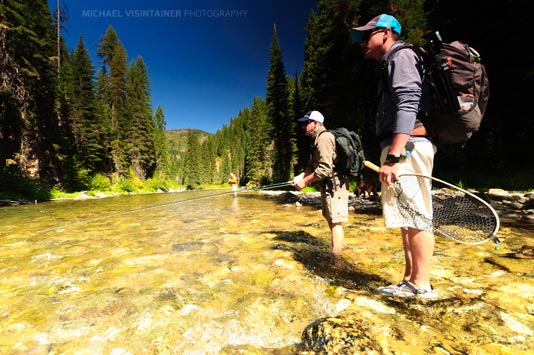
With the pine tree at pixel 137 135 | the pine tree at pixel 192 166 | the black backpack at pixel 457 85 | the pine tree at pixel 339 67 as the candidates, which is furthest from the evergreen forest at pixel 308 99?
the pine tree at pixel 192 166

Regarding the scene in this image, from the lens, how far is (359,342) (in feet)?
6.68

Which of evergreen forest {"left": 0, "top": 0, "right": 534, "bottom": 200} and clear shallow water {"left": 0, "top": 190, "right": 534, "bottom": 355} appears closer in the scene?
clear shallow water {"left": 0, "top": 190, "right": 534, "bottom": 355}

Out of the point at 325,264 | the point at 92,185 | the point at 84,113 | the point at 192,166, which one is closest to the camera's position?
the point at 325,264

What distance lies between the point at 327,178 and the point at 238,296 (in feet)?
7.75

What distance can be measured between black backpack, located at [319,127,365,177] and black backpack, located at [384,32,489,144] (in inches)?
67.9

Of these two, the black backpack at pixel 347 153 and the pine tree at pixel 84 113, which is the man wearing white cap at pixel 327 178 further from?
the pine tree at pixel 84 113

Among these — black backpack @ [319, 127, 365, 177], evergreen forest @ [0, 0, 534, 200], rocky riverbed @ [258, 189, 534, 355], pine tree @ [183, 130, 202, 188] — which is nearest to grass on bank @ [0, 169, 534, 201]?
evergreen forest @ [0, 0, 534, 200]

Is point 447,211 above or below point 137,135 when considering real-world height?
below

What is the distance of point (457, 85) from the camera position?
2359mm

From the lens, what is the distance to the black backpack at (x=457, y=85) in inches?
92.7

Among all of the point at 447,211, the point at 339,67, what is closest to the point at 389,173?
the point at 447,211

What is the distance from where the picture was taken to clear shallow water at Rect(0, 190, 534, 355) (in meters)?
2.23

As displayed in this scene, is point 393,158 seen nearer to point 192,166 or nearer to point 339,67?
point 339,67

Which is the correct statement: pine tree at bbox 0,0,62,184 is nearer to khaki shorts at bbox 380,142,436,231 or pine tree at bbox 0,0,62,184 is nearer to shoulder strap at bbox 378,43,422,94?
shoulder strap at bbox 378,43,422,94
